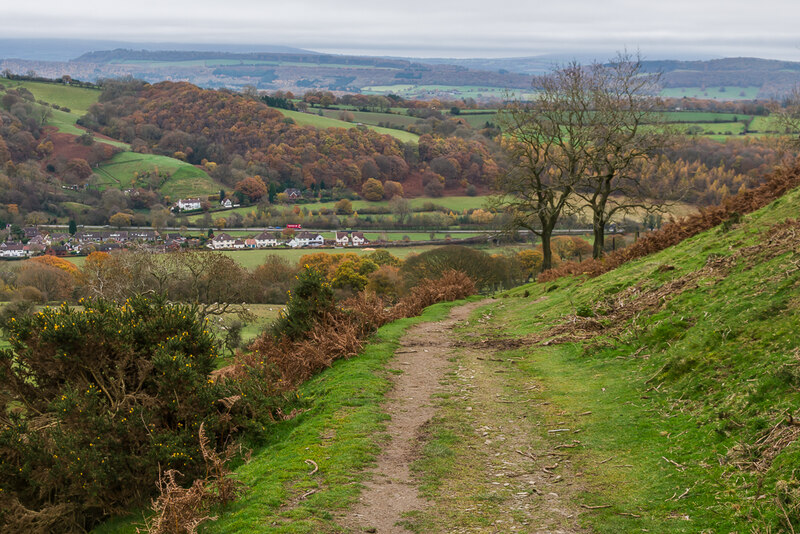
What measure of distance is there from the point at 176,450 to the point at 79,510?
5.47 ft

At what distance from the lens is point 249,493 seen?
8.68m

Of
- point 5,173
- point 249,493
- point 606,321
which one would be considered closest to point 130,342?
point 249,493

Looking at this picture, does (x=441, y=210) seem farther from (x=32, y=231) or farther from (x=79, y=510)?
(x=79, y=510)

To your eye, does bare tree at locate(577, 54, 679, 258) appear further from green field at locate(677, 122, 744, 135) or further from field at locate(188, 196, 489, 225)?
field at locate(188, 196, 489, 225)

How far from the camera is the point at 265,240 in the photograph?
349 feet

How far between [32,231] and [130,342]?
395 feet

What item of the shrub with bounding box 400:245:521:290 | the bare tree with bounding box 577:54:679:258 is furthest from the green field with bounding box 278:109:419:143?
the bare tree with bounding box 577:54:679:258

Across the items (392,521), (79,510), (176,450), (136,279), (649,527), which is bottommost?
(136,279)

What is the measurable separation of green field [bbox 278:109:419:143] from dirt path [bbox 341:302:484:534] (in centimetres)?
13806

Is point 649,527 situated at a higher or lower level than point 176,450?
higher

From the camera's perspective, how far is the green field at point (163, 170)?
147 metres

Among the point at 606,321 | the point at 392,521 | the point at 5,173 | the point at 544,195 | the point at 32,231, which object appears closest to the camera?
the point at 392,521

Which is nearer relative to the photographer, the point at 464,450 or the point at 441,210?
the point at 464,450

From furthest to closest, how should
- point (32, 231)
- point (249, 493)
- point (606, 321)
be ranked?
1. point (32, 231)
2. point (606, 321)
3. point (249, 493)
